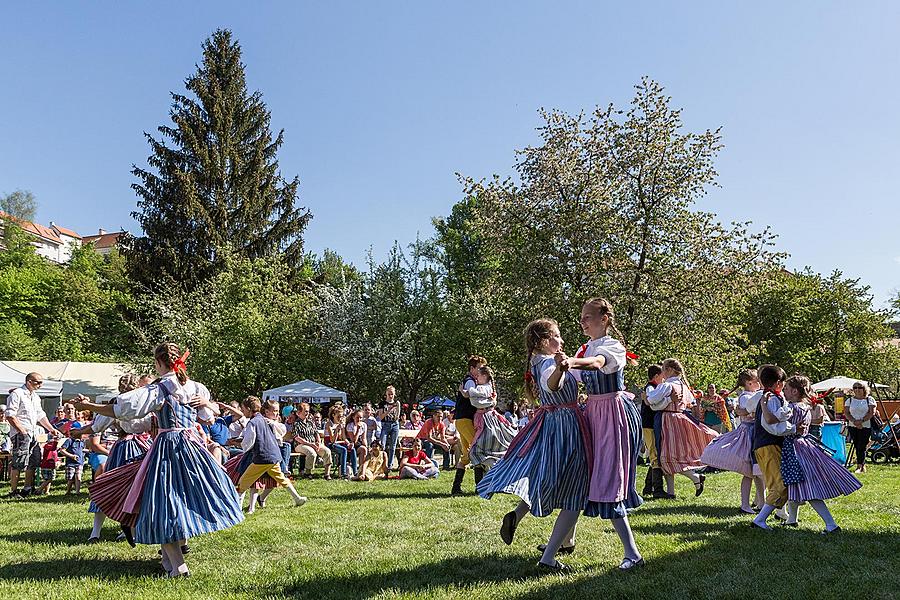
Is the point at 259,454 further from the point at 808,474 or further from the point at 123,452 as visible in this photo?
the point at 808,474

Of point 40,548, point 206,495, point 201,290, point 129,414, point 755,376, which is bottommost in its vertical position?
point 40,548

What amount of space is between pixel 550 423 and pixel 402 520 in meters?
3.34

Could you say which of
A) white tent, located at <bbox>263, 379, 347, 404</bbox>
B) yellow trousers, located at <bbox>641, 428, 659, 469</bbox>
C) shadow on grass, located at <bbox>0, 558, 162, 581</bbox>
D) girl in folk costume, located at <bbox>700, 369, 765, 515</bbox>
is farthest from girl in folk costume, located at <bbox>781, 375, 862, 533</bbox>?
white tent, located at <bbox>263, 379, 347, 404</bbox>

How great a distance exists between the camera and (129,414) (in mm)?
5293

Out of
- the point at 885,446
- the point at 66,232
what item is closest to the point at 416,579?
the point at 885,446

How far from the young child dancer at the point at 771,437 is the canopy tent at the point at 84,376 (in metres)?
30.3

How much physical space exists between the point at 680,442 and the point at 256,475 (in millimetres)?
5261

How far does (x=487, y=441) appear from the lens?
418 inches

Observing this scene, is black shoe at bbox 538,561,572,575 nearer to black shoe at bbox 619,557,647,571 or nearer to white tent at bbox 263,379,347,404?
black shoe at bbox 619,557,647,571

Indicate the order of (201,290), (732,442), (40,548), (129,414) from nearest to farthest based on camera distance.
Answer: (129,414)
(40,548)
(732,442)
(201,290)

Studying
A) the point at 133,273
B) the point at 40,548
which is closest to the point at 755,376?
the point at 40,548

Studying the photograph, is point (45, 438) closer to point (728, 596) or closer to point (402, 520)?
point (402, 520)

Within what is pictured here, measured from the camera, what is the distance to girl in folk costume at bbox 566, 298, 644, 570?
5055mm

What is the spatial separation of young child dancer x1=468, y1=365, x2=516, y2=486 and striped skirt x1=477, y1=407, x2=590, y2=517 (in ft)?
16.8
